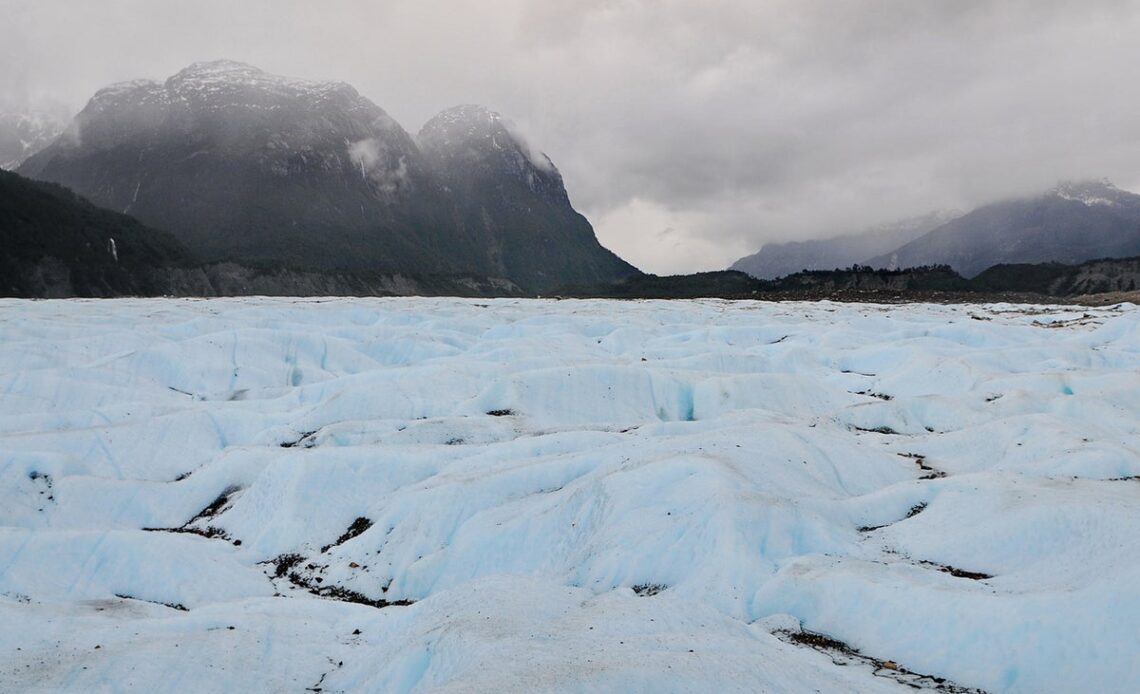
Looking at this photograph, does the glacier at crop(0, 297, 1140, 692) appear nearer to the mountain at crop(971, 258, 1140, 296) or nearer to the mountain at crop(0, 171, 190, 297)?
A: the mountain at crop(0, 171, 190, 297)

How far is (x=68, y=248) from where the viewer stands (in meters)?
121

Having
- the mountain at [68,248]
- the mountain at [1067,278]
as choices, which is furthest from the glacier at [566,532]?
the mountain at [1067,278]

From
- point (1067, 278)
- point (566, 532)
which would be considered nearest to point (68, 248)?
point (566, 532)

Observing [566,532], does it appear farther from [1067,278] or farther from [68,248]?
[1067,278]

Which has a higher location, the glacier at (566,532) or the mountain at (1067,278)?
the mountain at (1067,278)

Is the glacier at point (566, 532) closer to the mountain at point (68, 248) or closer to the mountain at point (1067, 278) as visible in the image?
the mountain at point (68, 248)

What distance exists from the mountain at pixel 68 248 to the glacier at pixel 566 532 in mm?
101408

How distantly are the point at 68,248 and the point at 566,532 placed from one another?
142822mm

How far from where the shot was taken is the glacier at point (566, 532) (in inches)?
365

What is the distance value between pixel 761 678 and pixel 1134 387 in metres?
26.4

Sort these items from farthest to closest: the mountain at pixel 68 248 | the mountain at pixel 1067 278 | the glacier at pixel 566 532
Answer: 1. the mountain at pixel 1067 278
2. the mountain at pixel 68 248
3. the glacier at pixel 566 532

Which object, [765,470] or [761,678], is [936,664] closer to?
[761,678]

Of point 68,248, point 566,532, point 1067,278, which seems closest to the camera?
point 566,532

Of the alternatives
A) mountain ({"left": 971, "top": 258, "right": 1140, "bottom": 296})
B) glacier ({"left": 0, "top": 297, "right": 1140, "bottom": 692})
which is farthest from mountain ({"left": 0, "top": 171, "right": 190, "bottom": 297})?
mountain ({"left": 971, "top": 258, "right": 1140, "bottom": 296})
